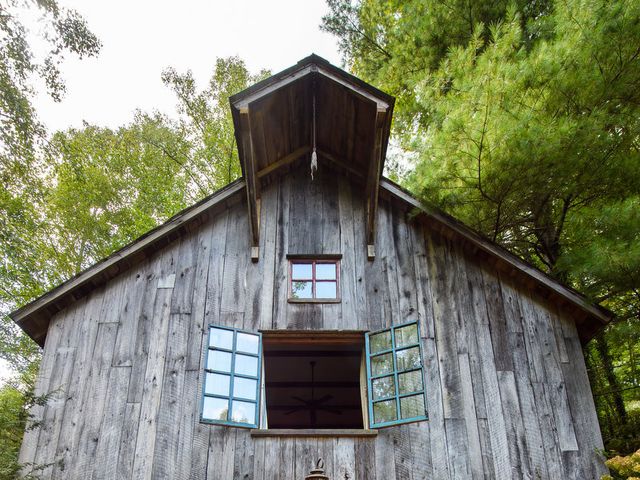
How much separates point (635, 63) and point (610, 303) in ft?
12.7

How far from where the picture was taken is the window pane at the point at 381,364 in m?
5.93

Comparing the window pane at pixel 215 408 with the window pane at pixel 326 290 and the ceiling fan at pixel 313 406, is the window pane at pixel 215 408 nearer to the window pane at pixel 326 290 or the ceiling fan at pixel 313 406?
the window pane at pixel 326 290

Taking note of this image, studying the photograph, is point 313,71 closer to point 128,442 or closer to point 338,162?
point 338,162

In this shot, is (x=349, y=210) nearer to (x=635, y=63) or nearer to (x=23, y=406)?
(x=635, y=63)

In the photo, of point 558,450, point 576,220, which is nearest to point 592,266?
point 576,220

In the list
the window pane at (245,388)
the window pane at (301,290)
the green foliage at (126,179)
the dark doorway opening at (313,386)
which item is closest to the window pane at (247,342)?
the window pane at (245,388)

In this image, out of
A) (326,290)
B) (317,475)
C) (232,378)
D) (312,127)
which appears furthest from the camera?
(312,127)

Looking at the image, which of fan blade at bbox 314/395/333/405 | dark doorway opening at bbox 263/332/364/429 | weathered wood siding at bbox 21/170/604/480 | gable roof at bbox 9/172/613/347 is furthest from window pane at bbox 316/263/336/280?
fan blade at bbox 314/395/333/405

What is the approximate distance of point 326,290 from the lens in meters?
6.64


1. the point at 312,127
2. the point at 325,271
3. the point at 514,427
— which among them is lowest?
the point at 514,427

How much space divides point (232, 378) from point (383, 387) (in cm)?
163

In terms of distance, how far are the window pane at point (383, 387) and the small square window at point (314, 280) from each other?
1.11m

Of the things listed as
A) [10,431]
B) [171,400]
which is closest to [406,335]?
[171,400]

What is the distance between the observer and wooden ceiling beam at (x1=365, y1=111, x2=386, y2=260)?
633 cm
